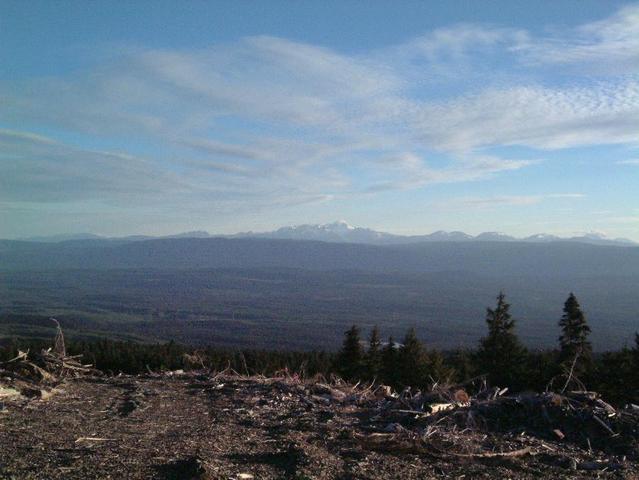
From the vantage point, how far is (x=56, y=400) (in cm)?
828

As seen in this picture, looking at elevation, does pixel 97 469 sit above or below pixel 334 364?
above

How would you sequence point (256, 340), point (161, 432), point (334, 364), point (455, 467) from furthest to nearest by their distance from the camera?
point (256, 340) < point (334, 364) < point (161, 432) < point (455, 467)

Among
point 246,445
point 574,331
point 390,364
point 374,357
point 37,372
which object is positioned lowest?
point 390,364

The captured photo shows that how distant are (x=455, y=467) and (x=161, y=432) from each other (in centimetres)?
362

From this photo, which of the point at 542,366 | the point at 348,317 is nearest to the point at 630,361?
the point at 542,366

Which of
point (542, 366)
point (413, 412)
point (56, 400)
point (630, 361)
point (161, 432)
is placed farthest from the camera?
point (542, 366)

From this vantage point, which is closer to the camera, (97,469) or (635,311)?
(97,469)

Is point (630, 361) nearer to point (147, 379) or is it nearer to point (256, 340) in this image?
point (147, 379)

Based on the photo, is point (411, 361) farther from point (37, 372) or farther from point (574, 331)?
point (37, 372)

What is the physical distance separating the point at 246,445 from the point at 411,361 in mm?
30811

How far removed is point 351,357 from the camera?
37.4 metres

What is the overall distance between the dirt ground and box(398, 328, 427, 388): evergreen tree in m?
27.0

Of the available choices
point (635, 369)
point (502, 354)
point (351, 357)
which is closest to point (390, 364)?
point (351, 357)

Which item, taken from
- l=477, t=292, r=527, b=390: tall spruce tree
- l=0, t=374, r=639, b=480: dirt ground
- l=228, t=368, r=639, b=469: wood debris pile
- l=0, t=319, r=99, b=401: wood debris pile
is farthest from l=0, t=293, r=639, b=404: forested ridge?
l=228, t=368, r=639, b=469: wood debris pile
